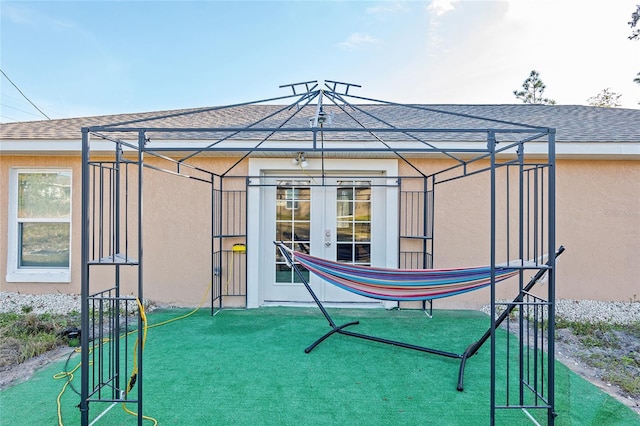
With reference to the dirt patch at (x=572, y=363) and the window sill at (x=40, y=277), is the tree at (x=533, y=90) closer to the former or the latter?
the dirt patch at (x=572, y=363)

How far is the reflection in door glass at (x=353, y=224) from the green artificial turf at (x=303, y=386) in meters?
1.35

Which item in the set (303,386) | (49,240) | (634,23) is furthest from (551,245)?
(634,23)

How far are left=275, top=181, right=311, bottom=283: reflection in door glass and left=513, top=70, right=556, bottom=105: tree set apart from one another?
1757cm

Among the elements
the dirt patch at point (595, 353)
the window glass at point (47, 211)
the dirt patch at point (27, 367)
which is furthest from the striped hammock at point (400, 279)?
the window glass at point (47, 211)

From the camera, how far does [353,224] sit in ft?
16.6

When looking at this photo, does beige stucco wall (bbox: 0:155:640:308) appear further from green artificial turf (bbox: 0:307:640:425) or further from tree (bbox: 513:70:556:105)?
tree (bbox: 513:70:556:105)

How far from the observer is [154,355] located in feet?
10.6

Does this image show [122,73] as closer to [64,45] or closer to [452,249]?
[64,45]

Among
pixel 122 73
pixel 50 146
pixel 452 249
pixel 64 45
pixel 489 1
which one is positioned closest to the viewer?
pixel 50 146

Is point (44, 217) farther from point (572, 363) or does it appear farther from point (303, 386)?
point (572, 363)

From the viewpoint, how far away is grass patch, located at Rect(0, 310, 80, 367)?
125 inches

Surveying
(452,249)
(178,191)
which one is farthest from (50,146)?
(452,249)

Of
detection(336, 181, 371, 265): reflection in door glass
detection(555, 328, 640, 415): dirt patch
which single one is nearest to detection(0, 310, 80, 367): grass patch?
detection(336, 181, 371, 265): reflection in door glass

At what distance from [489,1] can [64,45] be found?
33.9 feet
